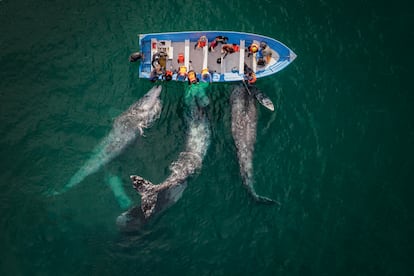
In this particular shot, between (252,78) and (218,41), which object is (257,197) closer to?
(252,78)

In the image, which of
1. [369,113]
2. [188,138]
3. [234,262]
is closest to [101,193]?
[188,138]

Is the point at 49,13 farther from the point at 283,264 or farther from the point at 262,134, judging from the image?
the point at 283,264

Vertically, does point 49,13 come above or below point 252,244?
above

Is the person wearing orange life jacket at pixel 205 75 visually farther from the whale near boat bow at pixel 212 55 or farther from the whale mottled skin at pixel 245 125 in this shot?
the whale mottled skin at pixel 245 125

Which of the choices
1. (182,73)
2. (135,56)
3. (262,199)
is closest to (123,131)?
(135,56)

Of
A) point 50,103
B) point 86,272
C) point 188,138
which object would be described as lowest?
point 86,272
